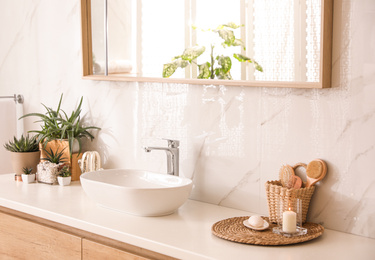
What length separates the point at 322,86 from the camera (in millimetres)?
1924

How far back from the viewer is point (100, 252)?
6.68 feet

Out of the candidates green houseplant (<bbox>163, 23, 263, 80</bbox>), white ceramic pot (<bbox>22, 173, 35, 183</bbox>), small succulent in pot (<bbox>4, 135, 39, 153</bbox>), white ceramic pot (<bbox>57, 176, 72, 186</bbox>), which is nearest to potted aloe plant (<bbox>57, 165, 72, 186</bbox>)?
white ceramic pot (<bbox>57, 176, 72, 186</bbox>)

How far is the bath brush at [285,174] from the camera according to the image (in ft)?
6.70

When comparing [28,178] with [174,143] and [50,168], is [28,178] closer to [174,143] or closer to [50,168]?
[50,168]

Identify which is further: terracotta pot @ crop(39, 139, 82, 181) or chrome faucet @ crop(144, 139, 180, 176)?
terracotta pot @ crop(39, 139, 82, 181)

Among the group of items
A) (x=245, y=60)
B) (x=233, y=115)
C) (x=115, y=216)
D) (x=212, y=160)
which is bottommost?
(x=115, y=216)

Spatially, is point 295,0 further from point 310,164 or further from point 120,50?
point 120,50

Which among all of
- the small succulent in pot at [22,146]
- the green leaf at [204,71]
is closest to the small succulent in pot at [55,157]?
the small succulent in pot at [22,146]

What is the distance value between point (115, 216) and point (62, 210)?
0.75ft

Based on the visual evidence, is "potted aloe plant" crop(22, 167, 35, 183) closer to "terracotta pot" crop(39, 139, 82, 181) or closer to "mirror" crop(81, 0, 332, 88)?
"terracotta pot" crop(39, 139, 82, 181)

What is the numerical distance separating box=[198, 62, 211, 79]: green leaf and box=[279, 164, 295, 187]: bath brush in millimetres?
472

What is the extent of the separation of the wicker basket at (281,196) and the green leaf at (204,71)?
49 cm

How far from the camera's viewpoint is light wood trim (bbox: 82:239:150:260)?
195 centimetres

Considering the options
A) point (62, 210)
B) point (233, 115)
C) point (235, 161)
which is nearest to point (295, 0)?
point (233, 115)
